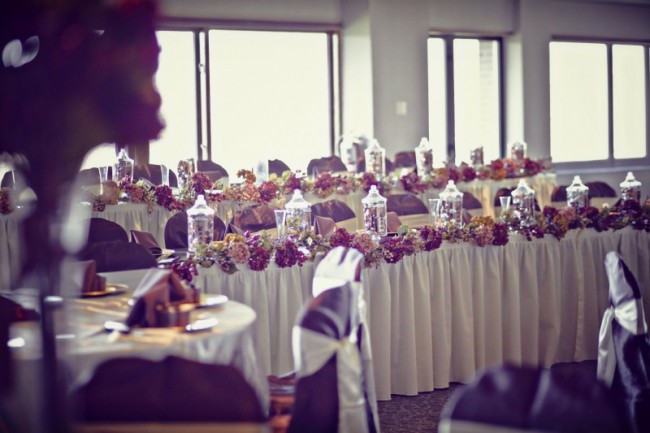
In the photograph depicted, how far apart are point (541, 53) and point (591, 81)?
4.55 feet

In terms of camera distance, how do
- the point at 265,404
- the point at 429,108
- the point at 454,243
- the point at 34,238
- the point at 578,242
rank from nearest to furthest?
the point at 34,238, the point at 265,404, the point at 454,243, the point at 578,242, the point at 429,108

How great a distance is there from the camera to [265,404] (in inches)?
134

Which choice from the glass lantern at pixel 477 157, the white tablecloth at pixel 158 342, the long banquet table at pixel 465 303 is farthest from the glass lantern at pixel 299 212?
the glass lantern at pixel 477 157

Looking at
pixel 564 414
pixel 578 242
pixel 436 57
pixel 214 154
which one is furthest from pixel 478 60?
pixel 564 414

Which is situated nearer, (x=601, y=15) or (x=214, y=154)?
(x=214, y=154)

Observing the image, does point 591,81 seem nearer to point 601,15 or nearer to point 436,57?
point 601,15

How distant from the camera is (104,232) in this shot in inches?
203

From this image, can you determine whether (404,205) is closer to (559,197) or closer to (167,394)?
(559,197)

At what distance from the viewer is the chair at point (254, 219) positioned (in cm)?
633

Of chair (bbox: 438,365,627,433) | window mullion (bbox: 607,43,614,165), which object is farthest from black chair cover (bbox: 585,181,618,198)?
window mullion (bbox: 607,43,614,165)

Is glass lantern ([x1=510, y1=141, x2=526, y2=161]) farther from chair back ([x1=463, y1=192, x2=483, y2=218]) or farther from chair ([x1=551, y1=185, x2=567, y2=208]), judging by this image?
chair back ([x1=463, y1=192, x2=483, y2=218])

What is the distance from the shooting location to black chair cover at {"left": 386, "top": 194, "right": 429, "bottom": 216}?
6785 mm

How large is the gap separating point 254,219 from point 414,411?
216 cm

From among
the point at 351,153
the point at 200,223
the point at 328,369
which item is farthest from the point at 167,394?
the point at 351,153
